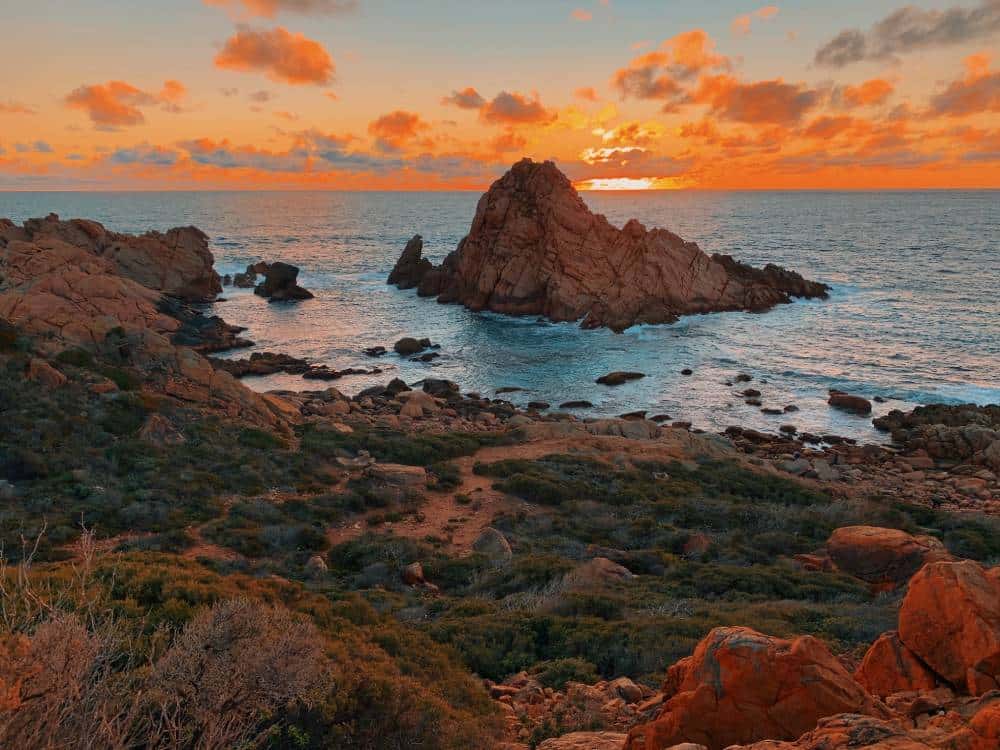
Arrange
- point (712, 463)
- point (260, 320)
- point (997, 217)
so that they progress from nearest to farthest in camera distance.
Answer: point (712, 463)
point (260, 320)
point (997, 217)

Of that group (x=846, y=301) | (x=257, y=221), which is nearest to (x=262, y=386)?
(x=846, y=301)

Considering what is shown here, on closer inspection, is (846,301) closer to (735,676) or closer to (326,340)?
(326,340)

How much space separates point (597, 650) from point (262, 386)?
37468mm

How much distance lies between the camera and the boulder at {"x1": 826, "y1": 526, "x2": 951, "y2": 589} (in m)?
15.2

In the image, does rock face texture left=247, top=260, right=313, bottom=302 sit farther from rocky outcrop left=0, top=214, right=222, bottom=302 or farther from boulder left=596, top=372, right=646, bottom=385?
boulder left=596, top=372, right=646, bottom=385

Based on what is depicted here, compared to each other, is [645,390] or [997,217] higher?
[997,217]

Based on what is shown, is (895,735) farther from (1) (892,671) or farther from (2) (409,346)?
(2) (409,346)

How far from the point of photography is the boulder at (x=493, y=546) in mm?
16311

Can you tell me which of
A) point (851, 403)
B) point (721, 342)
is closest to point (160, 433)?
point (851, 403)

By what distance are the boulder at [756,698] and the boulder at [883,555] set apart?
9978 millimetres

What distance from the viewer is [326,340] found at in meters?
56.5

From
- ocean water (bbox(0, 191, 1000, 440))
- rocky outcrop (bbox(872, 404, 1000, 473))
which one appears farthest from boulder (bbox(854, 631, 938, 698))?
ocean water (bbox(0, 191, 1000, 440))

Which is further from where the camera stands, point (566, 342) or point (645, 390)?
point (566, 342)

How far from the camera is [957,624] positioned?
23.9ft
